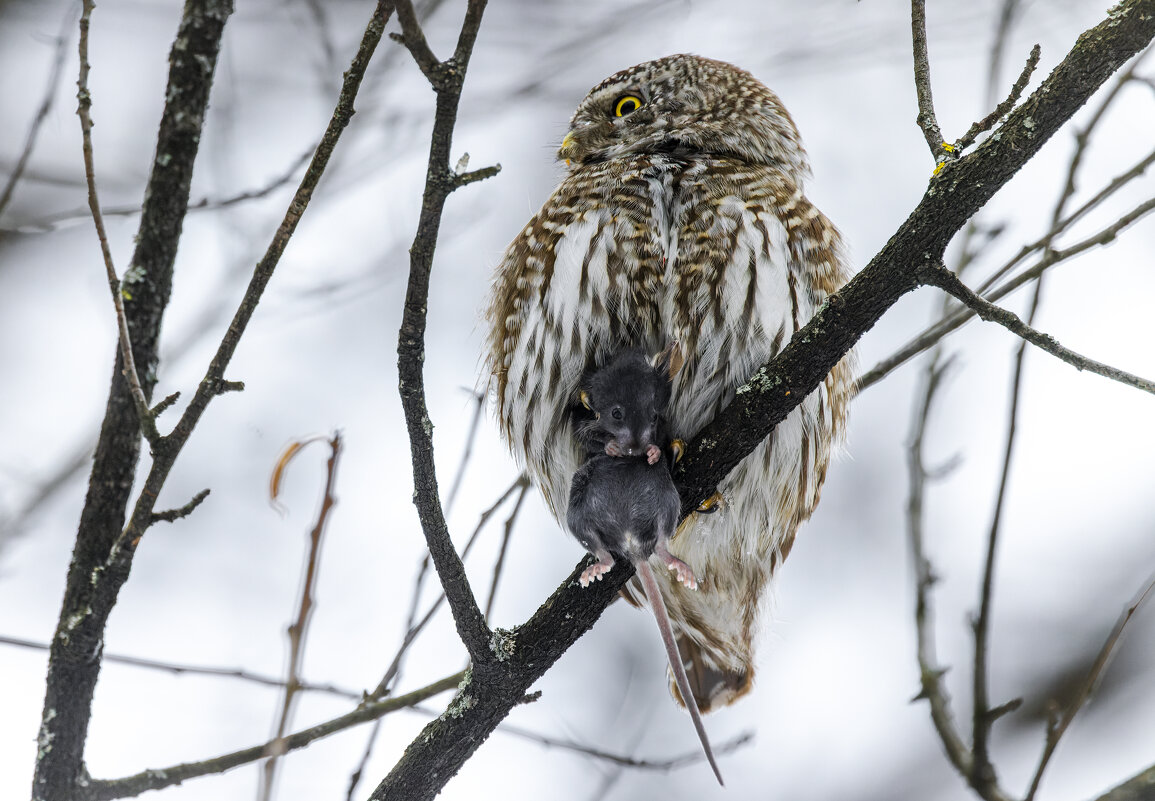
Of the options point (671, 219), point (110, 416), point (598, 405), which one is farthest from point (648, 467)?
point (110, 416)

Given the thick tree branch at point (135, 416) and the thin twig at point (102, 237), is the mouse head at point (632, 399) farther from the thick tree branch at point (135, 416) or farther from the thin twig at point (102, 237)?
the thin twig at point (102, 237)

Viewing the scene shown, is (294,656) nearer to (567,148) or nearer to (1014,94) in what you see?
(1014,94)

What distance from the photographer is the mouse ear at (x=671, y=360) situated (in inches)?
129

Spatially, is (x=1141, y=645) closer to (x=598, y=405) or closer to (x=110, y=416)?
(x=598, y=405)

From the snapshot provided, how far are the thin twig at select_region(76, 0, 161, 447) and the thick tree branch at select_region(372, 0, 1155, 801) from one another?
62 centimetres

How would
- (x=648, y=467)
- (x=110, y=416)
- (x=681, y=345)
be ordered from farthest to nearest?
(x=681, y=345) < (x=648, y=467) < (x=110, y=416)

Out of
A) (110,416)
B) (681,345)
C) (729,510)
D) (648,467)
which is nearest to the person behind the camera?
(110,416)

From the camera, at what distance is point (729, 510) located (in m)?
3.70

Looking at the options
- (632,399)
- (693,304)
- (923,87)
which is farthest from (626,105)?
(923,87)

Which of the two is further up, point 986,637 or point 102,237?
point 102,237

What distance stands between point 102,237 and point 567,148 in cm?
252

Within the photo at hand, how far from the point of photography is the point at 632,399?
3.20m

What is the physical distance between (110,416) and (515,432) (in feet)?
5.05

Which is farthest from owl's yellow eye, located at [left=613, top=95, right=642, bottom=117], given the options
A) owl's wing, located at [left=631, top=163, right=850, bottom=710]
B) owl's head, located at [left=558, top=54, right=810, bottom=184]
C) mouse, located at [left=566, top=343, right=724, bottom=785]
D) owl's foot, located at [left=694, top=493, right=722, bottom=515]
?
owl's foot, located at [left=694, top=493, right=722, bottom=515]
